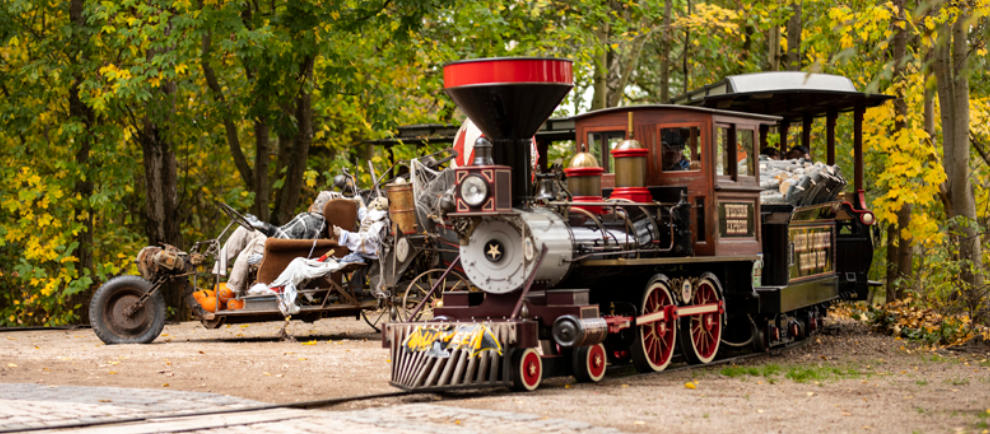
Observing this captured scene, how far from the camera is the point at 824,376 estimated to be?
428 inches

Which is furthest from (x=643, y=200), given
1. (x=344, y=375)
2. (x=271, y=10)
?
(x=271, y=10)

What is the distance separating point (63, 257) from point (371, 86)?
5.82m

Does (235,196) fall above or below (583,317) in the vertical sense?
above

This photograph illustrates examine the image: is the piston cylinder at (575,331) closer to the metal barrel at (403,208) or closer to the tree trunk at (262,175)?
the metal barrel at (403,208)

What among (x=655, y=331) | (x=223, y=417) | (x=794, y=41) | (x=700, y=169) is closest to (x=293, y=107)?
(x=700, y=169)

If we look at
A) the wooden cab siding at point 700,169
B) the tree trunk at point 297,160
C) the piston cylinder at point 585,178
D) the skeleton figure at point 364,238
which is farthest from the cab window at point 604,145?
the tree trunk at point 297,160

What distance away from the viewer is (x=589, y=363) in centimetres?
1018

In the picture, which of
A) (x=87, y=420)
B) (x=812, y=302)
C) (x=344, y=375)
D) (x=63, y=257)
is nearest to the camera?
(x=87, y=420)

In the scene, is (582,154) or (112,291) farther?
(112,291)

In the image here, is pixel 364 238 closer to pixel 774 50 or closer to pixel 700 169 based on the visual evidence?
pixel 700 169

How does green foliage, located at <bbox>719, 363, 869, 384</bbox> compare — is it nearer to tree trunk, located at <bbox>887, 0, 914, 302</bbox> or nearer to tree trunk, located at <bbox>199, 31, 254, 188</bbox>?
tree trunk, located at <bbox>887, 0, 914, 302</bbox>

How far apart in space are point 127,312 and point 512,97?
696cm

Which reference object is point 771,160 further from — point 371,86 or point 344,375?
point 371,86

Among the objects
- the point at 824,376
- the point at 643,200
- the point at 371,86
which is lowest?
the point at 824,376
